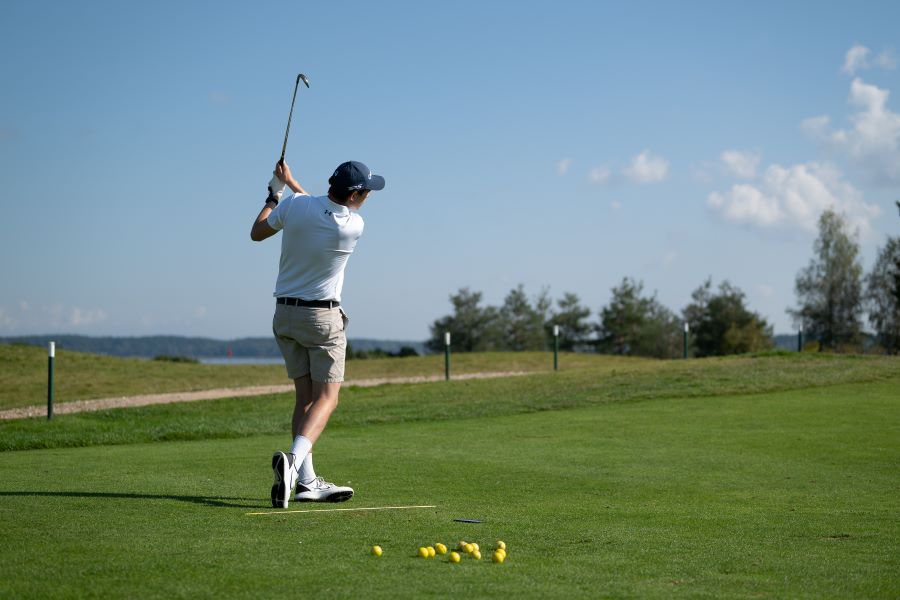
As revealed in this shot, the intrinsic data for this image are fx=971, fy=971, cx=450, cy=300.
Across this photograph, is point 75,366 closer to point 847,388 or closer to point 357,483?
point 847,388

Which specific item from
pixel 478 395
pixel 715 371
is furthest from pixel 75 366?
pixel 715 371

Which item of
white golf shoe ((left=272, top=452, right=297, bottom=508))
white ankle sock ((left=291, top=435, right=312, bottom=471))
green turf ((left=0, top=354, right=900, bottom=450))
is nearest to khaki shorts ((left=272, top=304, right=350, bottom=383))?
white ankle sock ((left=291, top=435, right=312, bottom=471))

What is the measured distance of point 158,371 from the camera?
1431 inches

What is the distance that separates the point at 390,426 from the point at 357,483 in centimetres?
704

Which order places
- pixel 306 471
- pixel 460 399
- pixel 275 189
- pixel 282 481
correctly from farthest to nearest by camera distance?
pixel 460 399 → pixel 275 189 → pixel 306 471 → pixel 282 481

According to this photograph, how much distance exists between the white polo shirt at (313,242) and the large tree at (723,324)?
59.4 m

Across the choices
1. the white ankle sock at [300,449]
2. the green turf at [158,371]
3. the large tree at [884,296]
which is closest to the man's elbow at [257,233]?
the white ankle sock at [300,449]

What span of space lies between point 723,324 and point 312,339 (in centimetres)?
6595

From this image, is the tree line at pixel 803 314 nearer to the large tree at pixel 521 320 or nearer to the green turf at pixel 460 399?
the large tree at pixel 521 320

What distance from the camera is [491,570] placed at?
14.2 feet

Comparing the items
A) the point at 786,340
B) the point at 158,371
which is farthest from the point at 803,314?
the point at 158,371

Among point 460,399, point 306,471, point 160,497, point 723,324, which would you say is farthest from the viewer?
point 723,324

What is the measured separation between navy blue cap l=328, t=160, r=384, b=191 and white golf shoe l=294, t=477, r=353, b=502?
208cm

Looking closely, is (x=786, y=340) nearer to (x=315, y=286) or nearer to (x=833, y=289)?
(x=833, y=289)
